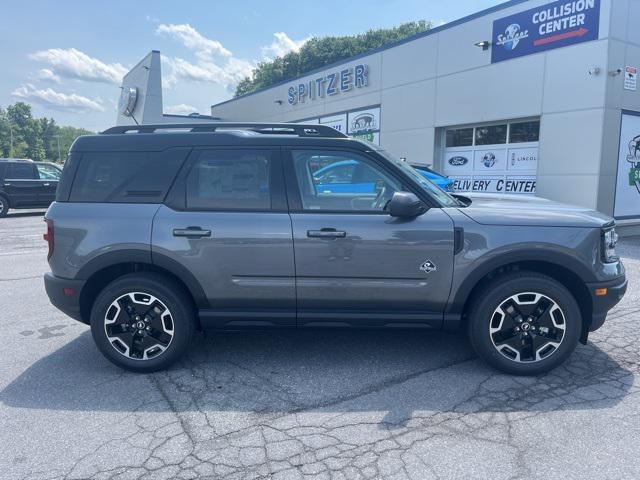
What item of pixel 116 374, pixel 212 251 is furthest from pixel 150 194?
pixel 116 374

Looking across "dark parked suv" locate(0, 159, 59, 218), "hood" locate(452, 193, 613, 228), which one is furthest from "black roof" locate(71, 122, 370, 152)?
"dark parked suv" locate(0, 159, 59, 218)

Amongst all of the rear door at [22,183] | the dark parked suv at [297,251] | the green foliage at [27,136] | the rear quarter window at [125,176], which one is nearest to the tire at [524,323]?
the dark parked suv at [297,251]

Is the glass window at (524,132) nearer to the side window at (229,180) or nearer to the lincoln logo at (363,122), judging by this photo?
the lincoln logo at (363,122)

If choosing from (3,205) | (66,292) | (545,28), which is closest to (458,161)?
(545,28)

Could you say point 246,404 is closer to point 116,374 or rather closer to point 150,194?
point 116,374

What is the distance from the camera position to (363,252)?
347 cm

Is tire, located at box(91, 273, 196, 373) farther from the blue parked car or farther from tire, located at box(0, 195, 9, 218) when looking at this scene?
tire, located at box(0, 195, 9, 218)

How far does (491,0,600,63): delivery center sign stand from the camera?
37.3ft

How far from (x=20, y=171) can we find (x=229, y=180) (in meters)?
14.6

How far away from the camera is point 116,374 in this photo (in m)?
3.72

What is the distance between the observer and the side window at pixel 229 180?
362 centimetres

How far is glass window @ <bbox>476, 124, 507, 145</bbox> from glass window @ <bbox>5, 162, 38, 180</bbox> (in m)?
14.6

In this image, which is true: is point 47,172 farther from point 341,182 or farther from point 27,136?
point 27,136

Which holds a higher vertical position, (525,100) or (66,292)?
(525,100)
